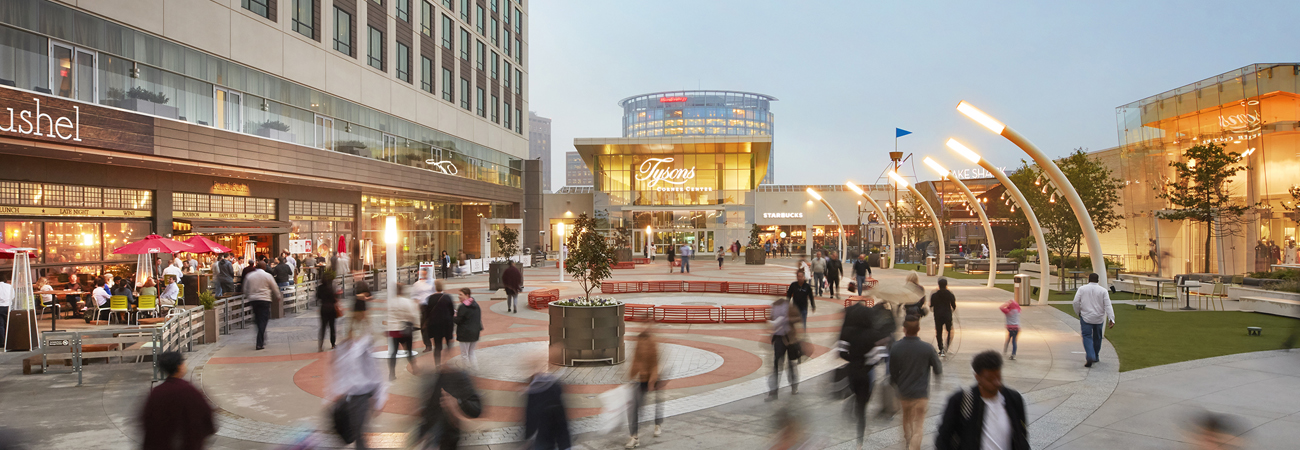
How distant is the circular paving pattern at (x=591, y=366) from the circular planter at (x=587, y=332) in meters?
0.22

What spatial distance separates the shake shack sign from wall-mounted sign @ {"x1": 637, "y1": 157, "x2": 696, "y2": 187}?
43.7 meters

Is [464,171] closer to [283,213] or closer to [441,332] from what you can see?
[283,213]

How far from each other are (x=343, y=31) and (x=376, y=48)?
9.31 ft

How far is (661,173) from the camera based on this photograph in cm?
6159

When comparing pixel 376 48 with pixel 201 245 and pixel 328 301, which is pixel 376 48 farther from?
pixel 328 301

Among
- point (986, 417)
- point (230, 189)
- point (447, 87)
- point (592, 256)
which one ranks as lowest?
point (986, 417)

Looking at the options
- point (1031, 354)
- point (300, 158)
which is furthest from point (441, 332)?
point (300, 158)

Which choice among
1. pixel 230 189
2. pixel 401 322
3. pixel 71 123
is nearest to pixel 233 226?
pixel 230 189

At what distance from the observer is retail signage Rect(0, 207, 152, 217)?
63.4ft

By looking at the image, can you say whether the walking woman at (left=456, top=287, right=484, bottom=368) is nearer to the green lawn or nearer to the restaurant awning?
the green lawn

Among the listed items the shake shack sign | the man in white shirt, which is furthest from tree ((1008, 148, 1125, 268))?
the shake shack sign

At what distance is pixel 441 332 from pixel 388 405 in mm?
1684

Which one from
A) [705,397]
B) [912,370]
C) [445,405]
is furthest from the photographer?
[705,397]

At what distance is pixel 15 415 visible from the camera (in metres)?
8.85
